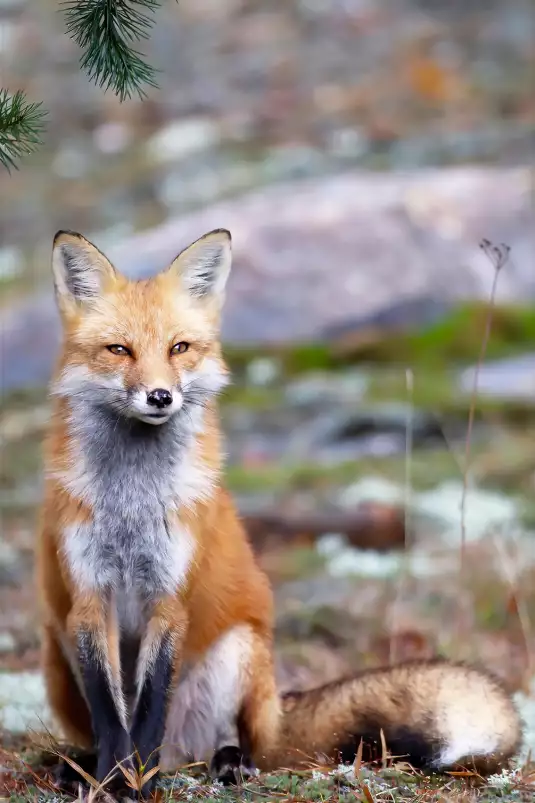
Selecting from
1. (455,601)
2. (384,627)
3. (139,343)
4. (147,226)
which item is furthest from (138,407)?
(147,226)

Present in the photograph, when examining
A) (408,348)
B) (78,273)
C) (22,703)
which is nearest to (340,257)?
(408,348)

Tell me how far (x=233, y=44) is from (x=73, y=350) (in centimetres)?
1497

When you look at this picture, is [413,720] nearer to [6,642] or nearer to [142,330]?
[142,330]

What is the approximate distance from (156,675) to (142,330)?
995 millimetres

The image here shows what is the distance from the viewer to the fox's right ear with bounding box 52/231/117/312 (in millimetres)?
3082

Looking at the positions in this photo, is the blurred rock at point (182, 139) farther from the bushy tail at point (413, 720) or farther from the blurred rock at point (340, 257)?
the bushy tail at point (413, 720)

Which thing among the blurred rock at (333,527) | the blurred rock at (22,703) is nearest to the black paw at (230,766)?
the blurred rock at (22,703)

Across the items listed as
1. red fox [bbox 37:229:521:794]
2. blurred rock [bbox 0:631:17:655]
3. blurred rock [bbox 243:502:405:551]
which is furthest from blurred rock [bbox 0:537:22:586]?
red fox [bbox 37:229:521:794]

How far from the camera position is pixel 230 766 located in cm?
336

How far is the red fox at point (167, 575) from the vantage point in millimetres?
3039

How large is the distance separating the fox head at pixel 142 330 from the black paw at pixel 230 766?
1123 mm

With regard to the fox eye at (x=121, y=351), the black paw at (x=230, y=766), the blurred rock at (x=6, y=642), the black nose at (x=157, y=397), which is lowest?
the blurred rock at (x=6, y=642)

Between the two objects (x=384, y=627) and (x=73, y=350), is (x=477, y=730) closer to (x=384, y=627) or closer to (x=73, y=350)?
(x=73, y=350)

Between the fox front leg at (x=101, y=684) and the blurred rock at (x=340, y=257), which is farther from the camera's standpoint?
the blurred rock at (x=340, y=257)
